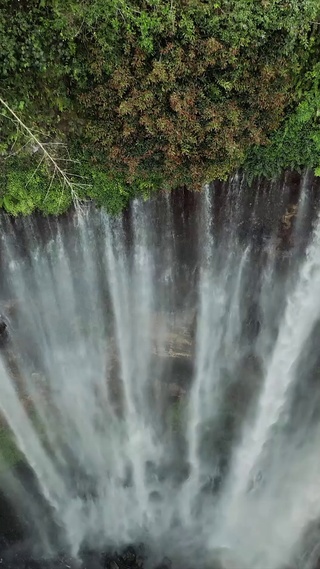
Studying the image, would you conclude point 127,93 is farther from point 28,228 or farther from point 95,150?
point 28,228

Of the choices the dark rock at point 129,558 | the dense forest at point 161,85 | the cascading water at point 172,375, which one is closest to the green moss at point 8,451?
the cascading water at point 172,375

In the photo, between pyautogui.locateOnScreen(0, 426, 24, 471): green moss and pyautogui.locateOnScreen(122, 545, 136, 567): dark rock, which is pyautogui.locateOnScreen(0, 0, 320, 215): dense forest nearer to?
pyautogui.locateOnScreen(0, 426, 24, 471): green moss

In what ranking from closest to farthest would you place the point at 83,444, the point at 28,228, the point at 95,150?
the point at 95,150, the point at 28,228, the point at 83,444

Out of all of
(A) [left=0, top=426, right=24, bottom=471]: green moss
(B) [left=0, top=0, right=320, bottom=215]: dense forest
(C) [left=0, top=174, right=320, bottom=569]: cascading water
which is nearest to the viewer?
(B) [left=0, top=0, right=320, bottom=215]: dense forest

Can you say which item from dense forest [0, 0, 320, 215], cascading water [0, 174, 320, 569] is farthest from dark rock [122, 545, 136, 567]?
dense forest [0, 0, 320, 215]

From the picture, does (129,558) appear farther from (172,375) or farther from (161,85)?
(161,85)

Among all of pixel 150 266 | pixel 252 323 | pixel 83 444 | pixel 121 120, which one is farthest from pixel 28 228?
pixel 83 444

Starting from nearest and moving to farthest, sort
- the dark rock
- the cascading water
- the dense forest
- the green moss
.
A: 1. the dense forest
2. the cascading water
3. the dark rock
4. the green moss
